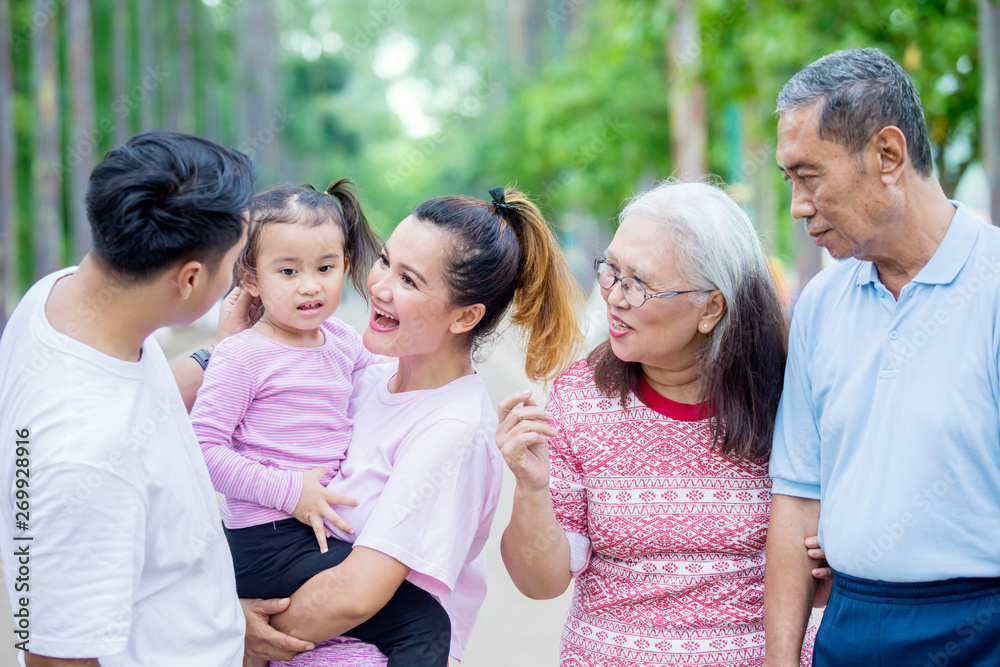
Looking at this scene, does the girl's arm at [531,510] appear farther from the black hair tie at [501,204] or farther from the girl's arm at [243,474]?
the black hair tie at [501,204]

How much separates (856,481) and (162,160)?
156cm

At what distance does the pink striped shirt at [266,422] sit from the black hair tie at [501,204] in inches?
23.3

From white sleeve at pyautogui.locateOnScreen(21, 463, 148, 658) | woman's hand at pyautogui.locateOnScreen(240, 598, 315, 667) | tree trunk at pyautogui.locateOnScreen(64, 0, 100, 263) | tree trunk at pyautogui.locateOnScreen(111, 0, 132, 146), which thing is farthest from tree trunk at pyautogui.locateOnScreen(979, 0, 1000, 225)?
tree trunk at pyautogui.locateOnScreen(111, 0, 132, 146)

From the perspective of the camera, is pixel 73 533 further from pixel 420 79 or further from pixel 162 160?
pixel 420 79

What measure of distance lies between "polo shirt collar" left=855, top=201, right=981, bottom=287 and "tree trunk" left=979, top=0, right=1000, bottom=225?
4.48 meters

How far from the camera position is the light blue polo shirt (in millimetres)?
2049

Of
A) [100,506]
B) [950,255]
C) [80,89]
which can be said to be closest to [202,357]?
[100,506]

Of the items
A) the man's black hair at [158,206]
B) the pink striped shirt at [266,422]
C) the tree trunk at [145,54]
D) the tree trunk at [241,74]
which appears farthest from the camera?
the tree trunk at [241,74]

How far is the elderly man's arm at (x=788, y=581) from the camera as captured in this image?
232 cm

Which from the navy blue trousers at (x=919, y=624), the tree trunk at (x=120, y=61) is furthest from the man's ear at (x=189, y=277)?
the tree trunk at (x=120, y=61)

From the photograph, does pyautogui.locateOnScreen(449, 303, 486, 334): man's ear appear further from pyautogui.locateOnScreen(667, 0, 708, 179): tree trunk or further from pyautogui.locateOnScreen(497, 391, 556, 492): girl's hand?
pyautogui.locateOnScreen(667, 0, 708, 179): tree trunk

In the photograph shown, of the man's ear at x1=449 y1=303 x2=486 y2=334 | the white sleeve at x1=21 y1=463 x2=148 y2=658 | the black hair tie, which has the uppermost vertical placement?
the black hair tie

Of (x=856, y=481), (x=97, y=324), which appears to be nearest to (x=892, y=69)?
(x=856, y=481)

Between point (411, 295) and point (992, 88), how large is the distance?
207 inches
